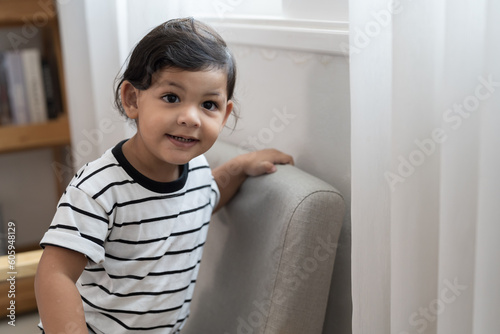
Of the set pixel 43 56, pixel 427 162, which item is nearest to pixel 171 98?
pixel 427 162

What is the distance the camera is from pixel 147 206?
105 cm

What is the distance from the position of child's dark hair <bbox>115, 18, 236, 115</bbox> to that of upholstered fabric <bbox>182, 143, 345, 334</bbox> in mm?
227

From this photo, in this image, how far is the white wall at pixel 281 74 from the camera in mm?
1116

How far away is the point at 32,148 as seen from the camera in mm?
2270

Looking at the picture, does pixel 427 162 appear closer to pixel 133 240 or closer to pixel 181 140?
pixel 181 140

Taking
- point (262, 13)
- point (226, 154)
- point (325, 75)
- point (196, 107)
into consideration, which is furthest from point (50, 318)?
point (262, 13)

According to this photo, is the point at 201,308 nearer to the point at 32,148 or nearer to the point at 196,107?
the point at 196,107

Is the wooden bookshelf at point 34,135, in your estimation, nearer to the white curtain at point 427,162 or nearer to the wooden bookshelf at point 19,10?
the wooden bookshelf at point 19,10

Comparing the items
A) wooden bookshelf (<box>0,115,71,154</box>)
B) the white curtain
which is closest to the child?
the white curtain

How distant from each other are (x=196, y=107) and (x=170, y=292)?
34cm

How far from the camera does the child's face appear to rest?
0.97 meters

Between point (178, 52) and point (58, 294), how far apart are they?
0.41 metres

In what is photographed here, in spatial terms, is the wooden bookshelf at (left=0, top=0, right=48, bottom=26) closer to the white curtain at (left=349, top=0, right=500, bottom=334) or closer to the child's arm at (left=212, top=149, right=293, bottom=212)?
the child's arm at (left=212, top=149, right=293, bottom=212)

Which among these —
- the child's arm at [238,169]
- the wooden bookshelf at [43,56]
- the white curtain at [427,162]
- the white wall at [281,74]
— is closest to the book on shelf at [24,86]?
the wooden bookshelf at [43,56]
